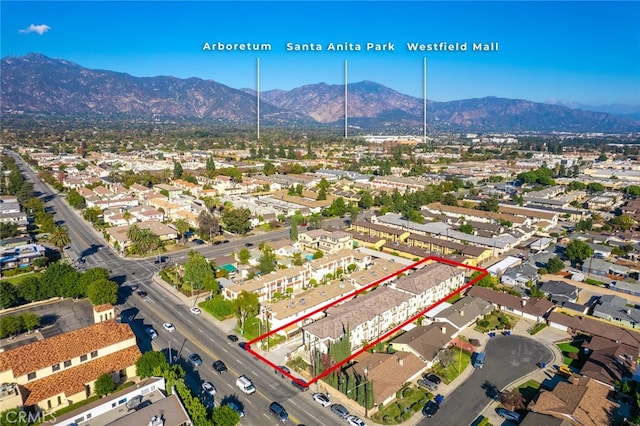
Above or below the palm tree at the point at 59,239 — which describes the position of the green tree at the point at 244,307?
below

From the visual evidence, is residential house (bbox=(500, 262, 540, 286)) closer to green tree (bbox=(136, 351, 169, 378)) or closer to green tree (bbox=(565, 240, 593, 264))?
green tree (bbox=(565, 240, 593, 264))

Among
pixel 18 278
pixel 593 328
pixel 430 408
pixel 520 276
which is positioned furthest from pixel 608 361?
pixel 18 278

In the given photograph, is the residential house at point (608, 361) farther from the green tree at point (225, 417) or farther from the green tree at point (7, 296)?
the green tree at point (7, 296)

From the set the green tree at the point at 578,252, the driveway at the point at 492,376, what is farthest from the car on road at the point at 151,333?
the green tree at the point at 578,252

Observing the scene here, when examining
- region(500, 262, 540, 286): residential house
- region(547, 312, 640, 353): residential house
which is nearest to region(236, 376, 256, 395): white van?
region(547, 312, 640, 353): residential house

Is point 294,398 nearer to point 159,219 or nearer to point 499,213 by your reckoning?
point 159,219

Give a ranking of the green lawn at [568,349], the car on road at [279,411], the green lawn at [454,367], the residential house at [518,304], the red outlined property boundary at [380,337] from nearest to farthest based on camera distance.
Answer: the car on road at [279,411] → the red outlined property boundary at [380,337] → the green lawn at [454,367] → the green lawn at [568,349] → the residential house at [518,304]

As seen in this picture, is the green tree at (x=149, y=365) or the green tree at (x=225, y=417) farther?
the green tree at (x=149, y=365)
